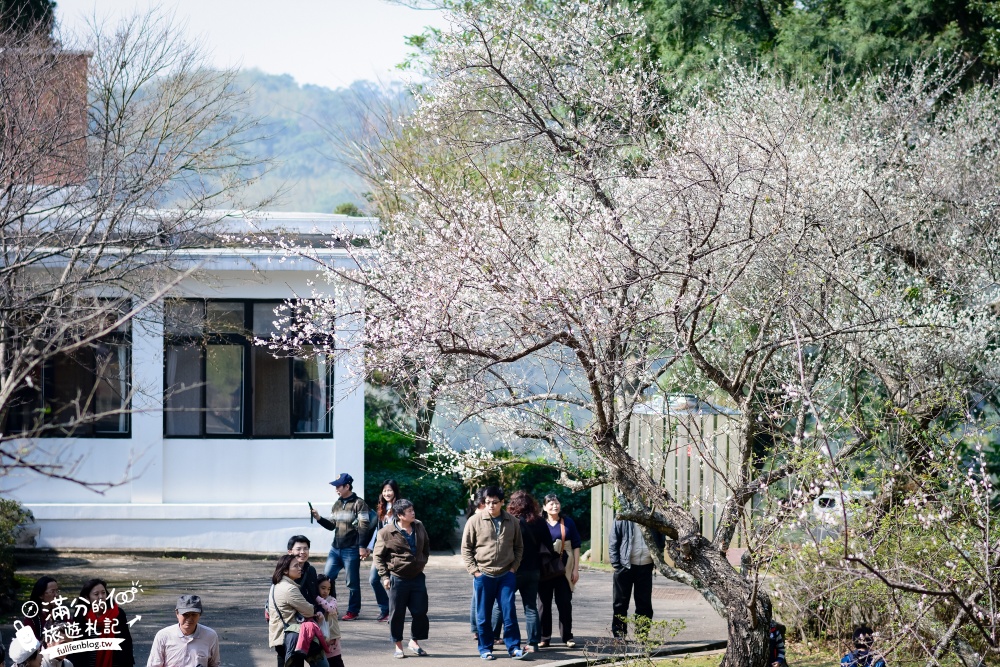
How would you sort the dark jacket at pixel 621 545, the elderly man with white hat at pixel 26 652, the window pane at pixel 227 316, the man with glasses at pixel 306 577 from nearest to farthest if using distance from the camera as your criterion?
1. the elderly man with white hat at pixel 26 652
2. the man with glasses at pixel 306 577
3. the dark jacket at pixel 621 545
4. the window pane at pixel 227 316

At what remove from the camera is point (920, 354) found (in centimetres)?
1133

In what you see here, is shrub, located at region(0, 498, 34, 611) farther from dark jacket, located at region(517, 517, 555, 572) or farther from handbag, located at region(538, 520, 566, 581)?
handbag, located at region(538, 520, 566, 581)

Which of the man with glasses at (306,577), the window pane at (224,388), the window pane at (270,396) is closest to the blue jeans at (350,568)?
the man with glasses at (306,577)

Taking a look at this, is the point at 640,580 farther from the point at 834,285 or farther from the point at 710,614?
the point at 834,285

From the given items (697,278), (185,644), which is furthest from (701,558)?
(185,644)

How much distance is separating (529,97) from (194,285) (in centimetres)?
770

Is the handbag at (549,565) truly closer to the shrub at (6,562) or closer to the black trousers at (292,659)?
the black trousers at (292,659)

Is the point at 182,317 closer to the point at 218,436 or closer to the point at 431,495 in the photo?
the point at 218,436

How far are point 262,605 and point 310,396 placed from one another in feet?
16.9

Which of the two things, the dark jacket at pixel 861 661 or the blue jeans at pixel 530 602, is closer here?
the dark jacket at pixel 861 661

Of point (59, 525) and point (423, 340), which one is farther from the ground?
point (423, 340)

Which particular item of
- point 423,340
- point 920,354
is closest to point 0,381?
point 423,340

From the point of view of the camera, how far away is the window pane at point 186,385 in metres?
16.8

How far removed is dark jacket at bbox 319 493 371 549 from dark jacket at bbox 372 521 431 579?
1550 mm
